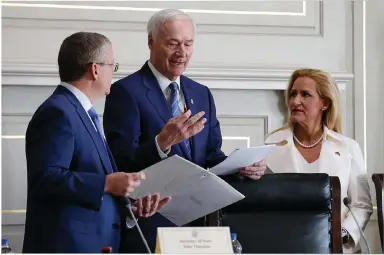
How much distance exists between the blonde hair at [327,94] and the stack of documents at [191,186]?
124 cm

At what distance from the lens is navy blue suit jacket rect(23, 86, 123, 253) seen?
2.58 metres

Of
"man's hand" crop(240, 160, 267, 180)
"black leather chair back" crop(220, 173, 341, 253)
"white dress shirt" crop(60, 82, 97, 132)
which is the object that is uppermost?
"white dress shirt" crop(60, 82, 97, 132)

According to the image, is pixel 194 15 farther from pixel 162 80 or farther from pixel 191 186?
pixel 191 186

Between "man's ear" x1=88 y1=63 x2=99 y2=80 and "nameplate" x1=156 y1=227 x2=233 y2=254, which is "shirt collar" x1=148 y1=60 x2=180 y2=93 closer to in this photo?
"man's ear" x1=88 y1=63 x2=99 y2=80

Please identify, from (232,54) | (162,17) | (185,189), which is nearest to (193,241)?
(185,189)

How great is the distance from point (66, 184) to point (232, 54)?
2.28 meters

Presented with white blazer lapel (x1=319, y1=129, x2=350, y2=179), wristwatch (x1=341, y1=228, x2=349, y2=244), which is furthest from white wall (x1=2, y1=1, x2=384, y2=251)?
wristwatch (x1=341, y1=228, x2=349, y2=244)

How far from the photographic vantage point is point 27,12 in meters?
4.43

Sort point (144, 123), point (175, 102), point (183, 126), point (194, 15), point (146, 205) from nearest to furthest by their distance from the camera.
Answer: point (146, 205) → point (183, 126) → point (144, 123) → point (175, 102) → point (194, 15)

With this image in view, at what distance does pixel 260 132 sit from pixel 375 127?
0.68 m

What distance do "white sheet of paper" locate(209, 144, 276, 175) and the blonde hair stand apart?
3.95 ft

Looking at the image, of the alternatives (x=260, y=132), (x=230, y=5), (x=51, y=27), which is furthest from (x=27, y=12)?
(x=260, y=132)

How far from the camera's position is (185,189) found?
2.86 m

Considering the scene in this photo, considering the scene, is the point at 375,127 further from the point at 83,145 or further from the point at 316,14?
the point at 83,145
